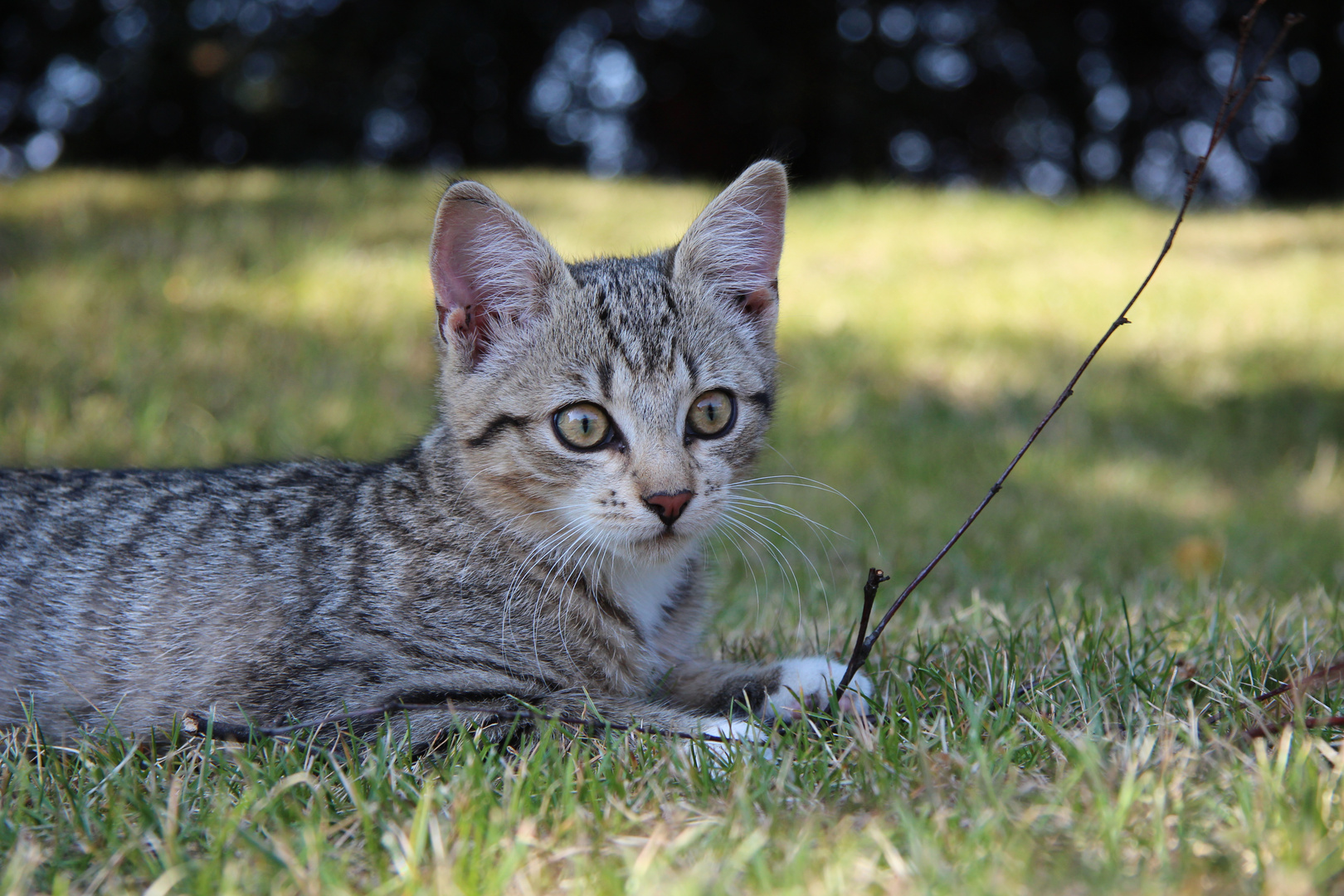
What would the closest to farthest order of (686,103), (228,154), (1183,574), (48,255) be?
(1183,574) < (48,255) < (228,154) < (686,103)

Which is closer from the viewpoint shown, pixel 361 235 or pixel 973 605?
pixel 973 605

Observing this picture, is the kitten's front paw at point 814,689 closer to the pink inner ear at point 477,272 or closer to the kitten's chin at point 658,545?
the kitten's chin at point 658,545

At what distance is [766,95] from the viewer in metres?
13.0

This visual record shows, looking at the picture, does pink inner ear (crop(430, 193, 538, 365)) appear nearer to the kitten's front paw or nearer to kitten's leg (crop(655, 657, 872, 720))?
kitten's leg (crop(655, 657, 872, 720))

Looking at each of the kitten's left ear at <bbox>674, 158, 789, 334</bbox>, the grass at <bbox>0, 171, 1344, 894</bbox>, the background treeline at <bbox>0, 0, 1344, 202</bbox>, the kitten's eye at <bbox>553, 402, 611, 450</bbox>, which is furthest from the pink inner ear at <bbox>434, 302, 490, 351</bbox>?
the background treeline at <bbox>0, 0, 1344, 202</bbox>

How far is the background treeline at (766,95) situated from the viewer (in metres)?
11.1

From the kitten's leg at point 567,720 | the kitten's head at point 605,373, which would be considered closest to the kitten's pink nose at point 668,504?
the kitten's head at point 605,373

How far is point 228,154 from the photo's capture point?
38.2 feet

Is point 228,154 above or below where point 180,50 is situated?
below

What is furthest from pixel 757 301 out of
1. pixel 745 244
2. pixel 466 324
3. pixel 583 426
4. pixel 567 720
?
pixel 567 720

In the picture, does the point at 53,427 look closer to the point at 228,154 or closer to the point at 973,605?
A: the point at 973,605

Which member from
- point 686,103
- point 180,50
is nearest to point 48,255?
point 180,50

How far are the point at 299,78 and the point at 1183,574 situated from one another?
9.72 metres

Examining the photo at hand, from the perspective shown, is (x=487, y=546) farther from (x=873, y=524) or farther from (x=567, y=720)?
(x=873, y=524)
